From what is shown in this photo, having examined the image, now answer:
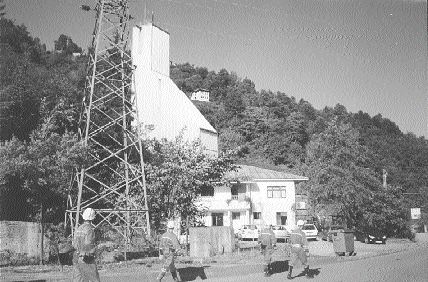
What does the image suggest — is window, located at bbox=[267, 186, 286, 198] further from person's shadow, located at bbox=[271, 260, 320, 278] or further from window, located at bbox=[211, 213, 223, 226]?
person's shadow, located at bbox=[271, 260, 320, 278]

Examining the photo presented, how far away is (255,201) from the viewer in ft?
147

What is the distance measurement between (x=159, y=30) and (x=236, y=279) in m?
27.5

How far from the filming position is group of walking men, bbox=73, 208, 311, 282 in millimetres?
7684

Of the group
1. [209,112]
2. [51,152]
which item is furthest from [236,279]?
[209,112]

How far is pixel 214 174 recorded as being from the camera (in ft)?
67.8

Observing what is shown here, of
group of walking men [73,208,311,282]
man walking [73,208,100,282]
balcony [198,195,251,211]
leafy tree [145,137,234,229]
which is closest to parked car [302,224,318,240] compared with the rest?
balcony [198,195,251,211]

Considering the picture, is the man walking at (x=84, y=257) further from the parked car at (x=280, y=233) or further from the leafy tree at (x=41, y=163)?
the parked car at (x=280, y=233)

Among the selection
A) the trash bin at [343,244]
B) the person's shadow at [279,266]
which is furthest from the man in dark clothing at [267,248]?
the trash bin at [343,244]

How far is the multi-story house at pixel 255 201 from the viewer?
4344cm

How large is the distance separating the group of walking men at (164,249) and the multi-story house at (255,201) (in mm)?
30267

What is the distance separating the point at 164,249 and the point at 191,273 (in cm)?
234

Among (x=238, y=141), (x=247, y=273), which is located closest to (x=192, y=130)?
(x=247, y=273)

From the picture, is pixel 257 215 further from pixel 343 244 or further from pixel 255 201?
pixel 343 244

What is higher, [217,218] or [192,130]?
[192,130]
